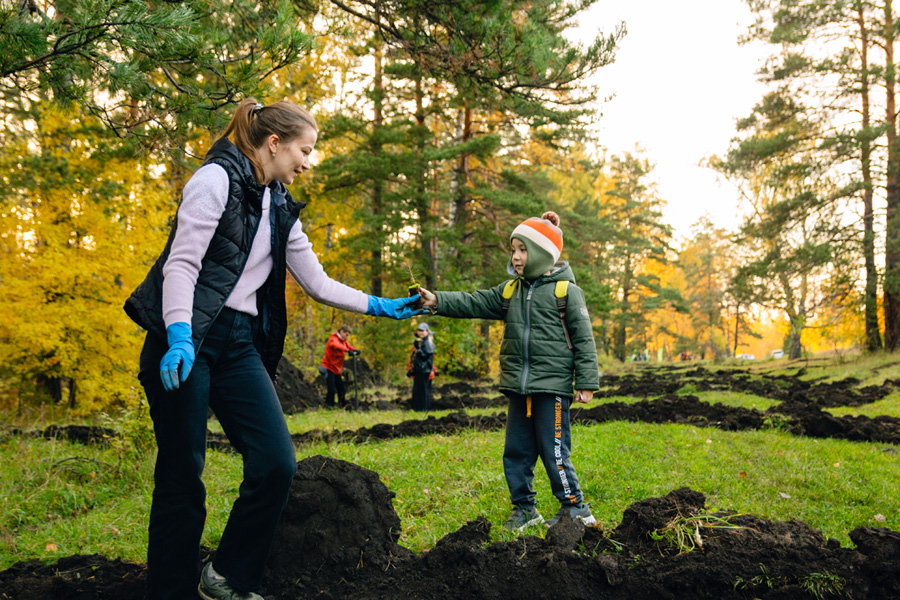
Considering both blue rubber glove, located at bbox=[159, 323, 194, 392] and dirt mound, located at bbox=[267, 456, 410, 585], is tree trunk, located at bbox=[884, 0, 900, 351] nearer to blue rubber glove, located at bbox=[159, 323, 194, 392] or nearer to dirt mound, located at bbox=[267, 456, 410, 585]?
dirt mound, located at bbox=[267, 456, 410, 585]

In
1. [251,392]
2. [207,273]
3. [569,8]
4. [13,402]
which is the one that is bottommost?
[13,402]

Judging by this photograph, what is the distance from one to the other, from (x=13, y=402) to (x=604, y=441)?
12471 mm

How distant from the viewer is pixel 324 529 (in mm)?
2975

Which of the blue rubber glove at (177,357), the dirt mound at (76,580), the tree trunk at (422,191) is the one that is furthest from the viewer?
the tree trunk at (422,191)

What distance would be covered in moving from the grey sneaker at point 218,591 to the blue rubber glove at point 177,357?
84cm

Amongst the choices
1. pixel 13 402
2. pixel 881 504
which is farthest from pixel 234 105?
pixel 13 402

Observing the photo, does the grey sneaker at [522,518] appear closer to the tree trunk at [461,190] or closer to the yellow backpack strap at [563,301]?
the yellow backpack strap at [563,301]

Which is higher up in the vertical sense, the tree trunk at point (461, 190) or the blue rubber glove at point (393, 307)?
the tree trunk at point (461, 190)

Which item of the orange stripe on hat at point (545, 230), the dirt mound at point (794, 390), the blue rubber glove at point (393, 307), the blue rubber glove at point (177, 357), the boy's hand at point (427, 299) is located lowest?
the dirt mound at point (794, 390)

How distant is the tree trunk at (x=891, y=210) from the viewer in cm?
1475

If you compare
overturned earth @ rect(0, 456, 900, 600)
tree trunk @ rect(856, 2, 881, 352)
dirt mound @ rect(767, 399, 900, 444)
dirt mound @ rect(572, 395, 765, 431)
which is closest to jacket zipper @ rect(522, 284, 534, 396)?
overturned earth @ rect(0, 456, 900, 600)

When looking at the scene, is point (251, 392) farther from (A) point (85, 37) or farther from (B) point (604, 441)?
(B) point (604, 441)

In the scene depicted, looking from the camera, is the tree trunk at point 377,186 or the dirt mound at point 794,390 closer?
the dirt mound at point 794,390

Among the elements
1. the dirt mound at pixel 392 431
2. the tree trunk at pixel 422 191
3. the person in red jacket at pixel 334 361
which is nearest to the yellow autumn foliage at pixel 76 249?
the dirt mound at pixel 392 431
